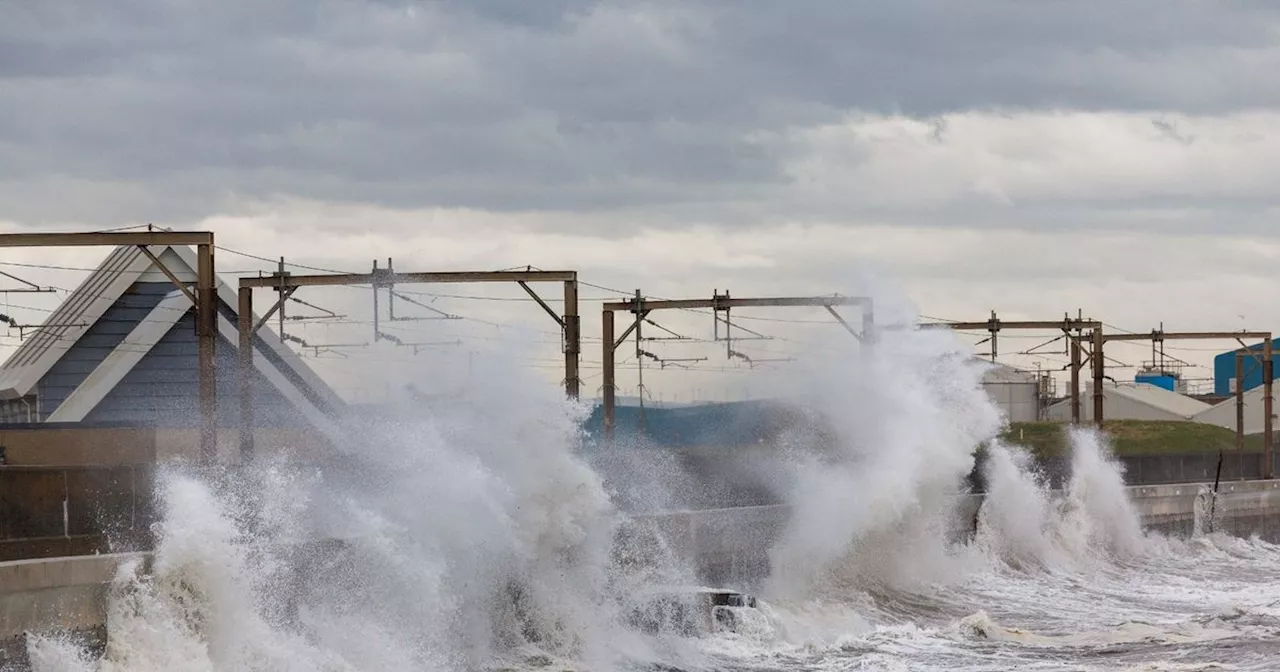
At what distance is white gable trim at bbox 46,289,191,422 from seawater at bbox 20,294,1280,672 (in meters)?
12.4

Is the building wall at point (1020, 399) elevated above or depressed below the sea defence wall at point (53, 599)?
below

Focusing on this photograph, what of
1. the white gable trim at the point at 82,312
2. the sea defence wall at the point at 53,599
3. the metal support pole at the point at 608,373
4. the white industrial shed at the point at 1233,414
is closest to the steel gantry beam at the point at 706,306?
the metal support pole at the point at 608,373

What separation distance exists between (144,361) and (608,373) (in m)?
10.4

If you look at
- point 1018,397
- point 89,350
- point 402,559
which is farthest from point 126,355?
point 1018,397

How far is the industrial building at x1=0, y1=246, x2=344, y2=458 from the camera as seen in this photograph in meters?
41.7

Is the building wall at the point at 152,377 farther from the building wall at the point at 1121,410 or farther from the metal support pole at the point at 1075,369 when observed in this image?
the building wall at the point at 1121,410

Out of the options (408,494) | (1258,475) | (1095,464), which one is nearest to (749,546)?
(408,494)

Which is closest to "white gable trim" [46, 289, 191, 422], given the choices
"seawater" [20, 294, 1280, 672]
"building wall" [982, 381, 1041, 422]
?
"seawater" [20, 294, 1280, 672]

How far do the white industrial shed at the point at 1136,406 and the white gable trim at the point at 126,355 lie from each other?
57.6 m

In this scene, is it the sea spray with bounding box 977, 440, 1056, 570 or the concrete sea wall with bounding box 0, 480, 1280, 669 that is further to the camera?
the sea spray with bounding box 977, 440, 1056, 570

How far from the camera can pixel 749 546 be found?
30766 millimetres

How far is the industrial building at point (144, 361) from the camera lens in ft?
137

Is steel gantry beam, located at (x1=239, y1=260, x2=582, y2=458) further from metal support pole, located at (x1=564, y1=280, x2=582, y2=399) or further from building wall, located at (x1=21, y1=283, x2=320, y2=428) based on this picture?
building wall, located at (x1=21, y1=283, x2=320, y2=428)

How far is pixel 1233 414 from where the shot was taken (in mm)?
90562
